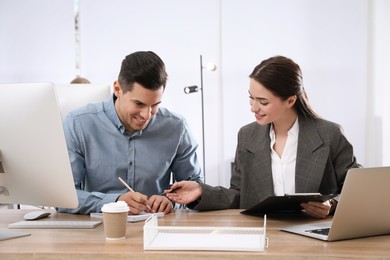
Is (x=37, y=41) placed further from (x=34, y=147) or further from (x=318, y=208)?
(x=318, y=208)

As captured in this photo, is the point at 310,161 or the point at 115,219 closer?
the point at 115,219

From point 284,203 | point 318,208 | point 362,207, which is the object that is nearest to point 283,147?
point 318,208

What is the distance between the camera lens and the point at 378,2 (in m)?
4.71

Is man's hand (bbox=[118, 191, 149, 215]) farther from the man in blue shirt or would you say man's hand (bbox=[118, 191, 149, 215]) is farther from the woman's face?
the woman's face

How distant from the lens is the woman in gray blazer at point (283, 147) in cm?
229

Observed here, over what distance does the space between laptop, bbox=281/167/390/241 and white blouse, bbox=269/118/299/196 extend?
29.6 inches

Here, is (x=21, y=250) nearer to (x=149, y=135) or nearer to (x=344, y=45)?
(x=149, y=135)

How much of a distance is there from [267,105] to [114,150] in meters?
0.66

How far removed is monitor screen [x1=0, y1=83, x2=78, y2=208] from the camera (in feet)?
5.40

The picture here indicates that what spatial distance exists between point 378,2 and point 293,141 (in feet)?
9.06

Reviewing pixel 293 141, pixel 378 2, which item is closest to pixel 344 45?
pixel 378 2

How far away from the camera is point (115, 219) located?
1581 mm

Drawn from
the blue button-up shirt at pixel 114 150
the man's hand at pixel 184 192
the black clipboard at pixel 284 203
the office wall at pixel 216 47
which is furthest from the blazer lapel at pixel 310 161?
the office wall at pixel 216 47

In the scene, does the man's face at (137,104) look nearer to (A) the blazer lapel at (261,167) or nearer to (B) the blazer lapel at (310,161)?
(A) the blazer lapel at (261,167)
